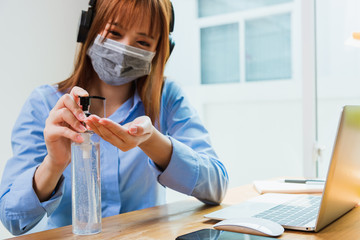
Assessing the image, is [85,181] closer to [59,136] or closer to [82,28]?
[59,136]

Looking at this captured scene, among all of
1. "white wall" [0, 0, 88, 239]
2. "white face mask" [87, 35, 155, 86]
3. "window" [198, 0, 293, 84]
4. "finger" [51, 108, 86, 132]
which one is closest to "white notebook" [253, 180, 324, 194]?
"white face mask" [87, 35, 155, 86]

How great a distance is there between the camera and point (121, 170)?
1155 millimetres

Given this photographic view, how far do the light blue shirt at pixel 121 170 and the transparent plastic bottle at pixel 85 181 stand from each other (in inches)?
7.1

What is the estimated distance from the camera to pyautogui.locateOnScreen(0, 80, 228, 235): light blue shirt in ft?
3.08

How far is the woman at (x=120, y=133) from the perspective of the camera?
89 cm

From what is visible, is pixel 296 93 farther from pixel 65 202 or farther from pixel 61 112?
pixel 61 112

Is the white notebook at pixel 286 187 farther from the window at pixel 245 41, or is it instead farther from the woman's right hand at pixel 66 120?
the window at pixel 245 41

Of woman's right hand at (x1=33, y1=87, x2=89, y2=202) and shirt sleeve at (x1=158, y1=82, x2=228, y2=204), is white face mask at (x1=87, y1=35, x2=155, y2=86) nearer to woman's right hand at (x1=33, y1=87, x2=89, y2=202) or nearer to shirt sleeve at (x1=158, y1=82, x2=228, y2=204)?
shirt sleeve at (x1=158, y1=82, x2=228, y2=204)

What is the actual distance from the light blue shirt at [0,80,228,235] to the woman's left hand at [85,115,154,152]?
16 centimetres

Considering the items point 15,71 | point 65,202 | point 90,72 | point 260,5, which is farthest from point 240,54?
point 65,202

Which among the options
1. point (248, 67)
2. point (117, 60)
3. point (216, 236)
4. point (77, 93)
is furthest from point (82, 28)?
point (248, 67)

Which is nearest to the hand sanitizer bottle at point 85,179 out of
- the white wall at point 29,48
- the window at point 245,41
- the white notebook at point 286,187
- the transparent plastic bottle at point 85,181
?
the transparent plastic bottle at point 85,181

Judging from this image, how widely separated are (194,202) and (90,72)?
0.52 m

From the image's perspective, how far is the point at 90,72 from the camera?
125cm
